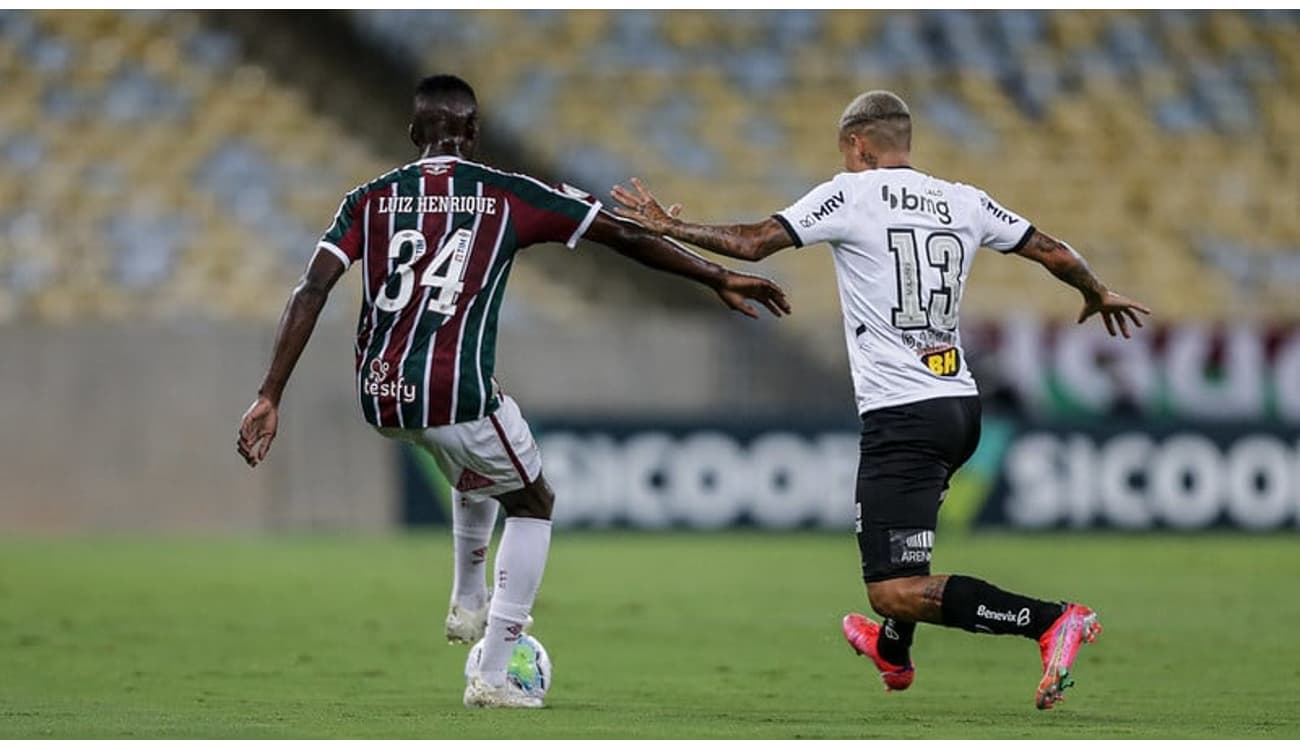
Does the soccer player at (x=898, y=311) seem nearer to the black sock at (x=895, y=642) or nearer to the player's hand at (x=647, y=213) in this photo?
the player's hand at (x=647, y=213)

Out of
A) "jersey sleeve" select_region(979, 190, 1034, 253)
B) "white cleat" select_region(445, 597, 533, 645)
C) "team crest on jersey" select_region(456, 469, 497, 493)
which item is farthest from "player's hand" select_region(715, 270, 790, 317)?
"white cleat" select_region(445, 597, 533, 645)

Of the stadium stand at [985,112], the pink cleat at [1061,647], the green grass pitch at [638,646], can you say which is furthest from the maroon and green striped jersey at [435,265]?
the stadium stand at [985,112]

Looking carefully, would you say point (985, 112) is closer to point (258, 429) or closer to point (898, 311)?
point (898, 311)

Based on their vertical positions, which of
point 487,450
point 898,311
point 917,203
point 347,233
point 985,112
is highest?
point 985,112

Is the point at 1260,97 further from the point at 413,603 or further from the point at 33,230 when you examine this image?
the point at 413,603

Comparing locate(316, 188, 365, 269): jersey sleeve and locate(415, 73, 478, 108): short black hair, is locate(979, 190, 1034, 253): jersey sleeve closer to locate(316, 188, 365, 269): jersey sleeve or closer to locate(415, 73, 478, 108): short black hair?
locate(415, 73, 478, 108): short black hair

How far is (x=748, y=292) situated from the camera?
7609 millimetres

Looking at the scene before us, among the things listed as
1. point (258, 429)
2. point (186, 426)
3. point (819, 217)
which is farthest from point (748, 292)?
point (186, 426)

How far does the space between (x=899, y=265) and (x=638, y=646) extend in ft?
11.4

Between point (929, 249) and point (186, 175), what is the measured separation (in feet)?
50.5

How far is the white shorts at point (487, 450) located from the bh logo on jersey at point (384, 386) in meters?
0.14

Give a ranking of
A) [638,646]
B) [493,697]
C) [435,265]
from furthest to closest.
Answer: [638,646]
[493,697]
[435,265]

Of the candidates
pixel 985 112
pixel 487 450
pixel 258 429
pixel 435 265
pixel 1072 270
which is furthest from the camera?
pixel 985 112
